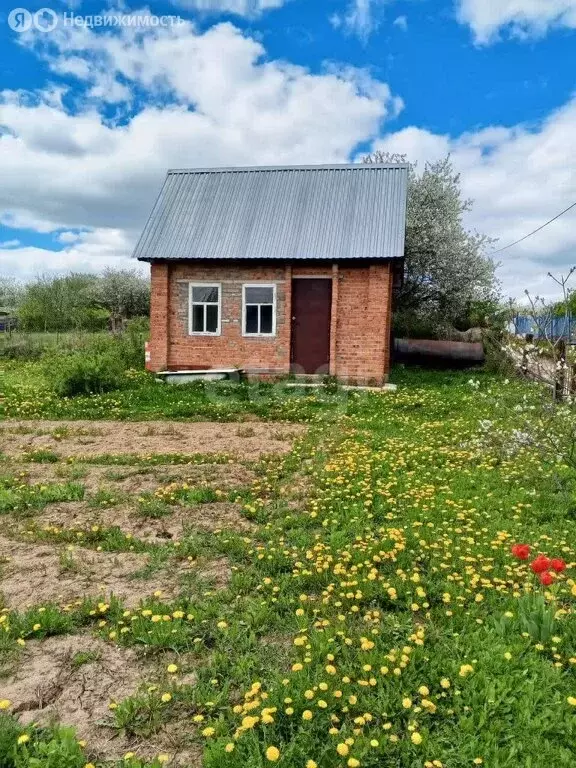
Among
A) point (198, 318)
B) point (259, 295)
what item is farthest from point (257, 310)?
point (198, 318)

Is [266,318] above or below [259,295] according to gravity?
below

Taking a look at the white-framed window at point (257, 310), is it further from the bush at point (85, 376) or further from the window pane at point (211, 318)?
the bush at point (85, 376)

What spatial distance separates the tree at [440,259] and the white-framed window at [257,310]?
888 centimetres

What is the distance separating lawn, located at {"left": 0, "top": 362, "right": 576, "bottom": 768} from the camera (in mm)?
2549

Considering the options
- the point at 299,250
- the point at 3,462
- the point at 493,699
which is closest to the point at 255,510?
the point at 493,699

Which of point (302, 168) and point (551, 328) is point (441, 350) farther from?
point (551, 328)

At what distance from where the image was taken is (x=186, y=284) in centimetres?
1498

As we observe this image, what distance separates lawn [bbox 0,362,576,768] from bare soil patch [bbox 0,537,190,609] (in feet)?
0.07

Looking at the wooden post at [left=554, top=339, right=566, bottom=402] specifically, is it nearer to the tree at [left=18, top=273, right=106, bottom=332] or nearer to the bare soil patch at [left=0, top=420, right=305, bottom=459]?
the bare soil patch at [left=0, top=420, right=305, bottom=459]

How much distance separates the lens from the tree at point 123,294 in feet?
123

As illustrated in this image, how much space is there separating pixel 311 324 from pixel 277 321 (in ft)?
3.04

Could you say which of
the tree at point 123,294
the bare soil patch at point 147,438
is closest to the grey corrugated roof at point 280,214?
the bare soil patch at point 147,438

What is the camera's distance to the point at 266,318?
1477cm

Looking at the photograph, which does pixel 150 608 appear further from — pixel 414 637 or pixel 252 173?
pixel 252 173
